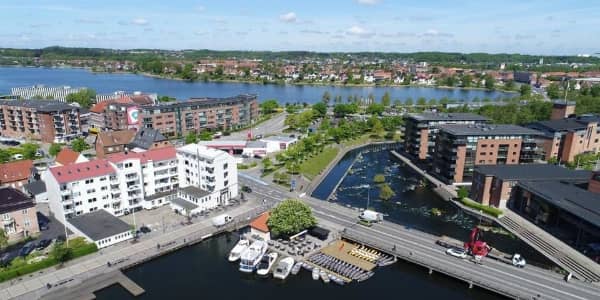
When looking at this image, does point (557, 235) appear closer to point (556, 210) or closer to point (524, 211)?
point (556, 210)

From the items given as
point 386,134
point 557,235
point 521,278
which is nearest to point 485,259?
point 521,278

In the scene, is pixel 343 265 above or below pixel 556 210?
below

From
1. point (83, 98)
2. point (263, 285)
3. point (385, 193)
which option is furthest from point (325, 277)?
point (83, 98)

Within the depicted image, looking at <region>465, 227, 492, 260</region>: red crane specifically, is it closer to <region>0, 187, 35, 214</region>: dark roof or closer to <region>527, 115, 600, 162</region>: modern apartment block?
<region>527, 115, 600, 162</region>: modern apartment block

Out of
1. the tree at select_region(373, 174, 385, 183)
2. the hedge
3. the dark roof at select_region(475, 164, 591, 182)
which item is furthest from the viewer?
the tree at select_region(373, 174, 385, 183)

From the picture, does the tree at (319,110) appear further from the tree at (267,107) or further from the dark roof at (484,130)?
the dark roof at (484,130)

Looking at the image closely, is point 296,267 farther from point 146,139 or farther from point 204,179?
point 146,139

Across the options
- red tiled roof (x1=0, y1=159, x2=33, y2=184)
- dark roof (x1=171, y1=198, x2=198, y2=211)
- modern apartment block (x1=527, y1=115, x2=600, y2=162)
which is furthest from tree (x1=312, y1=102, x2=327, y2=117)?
red tiled roof (x1=0, y1=159, x2=33, y2=184)
